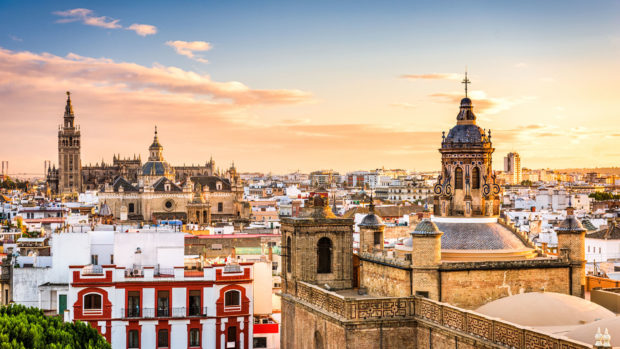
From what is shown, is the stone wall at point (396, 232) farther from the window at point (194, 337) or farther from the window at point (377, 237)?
the window at point (377, 237)

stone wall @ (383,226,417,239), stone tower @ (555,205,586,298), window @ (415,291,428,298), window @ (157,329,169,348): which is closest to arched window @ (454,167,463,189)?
stone tower @ (555,205,586,298)

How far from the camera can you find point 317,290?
26.0 m

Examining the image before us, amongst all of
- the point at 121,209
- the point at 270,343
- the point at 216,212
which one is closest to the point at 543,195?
the point at 216,212

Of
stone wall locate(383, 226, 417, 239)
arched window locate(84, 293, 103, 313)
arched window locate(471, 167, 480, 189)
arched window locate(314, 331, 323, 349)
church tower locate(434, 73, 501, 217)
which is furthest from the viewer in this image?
stone wall locate(383, 226, 417, 239)

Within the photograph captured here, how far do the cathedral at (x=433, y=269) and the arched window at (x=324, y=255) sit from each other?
33 mm

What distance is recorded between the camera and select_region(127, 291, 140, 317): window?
114 feet

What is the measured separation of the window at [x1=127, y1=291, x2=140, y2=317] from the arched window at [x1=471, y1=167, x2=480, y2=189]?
1473 centimetres

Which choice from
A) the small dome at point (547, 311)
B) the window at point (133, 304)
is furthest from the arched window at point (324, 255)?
the window at point (133, 304)

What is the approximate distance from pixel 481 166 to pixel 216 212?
85.4m

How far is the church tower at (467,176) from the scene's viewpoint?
2750cm

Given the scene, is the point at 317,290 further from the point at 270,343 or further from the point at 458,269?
the point at 270,343

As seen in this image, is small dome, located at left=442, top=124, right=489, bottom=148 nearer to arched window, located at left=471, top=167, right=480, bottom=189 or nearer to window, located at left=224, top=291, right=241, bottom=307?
arched window, located at left=471, top=167, right=480, bottom=189

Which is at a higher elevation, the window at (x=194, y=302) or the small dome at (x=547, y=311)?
the small dome at (x=547, y=311)

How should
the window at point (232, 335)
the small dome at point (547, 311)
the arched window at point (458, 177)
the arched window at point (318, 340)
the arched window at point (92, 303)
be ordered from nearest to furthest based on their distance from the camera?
the small dome at point (547, 311) → the arched window at point (318, 340) → the arched window at point (458, 177) → the arched window at point (92, 303) → the window at point (232, 335)
